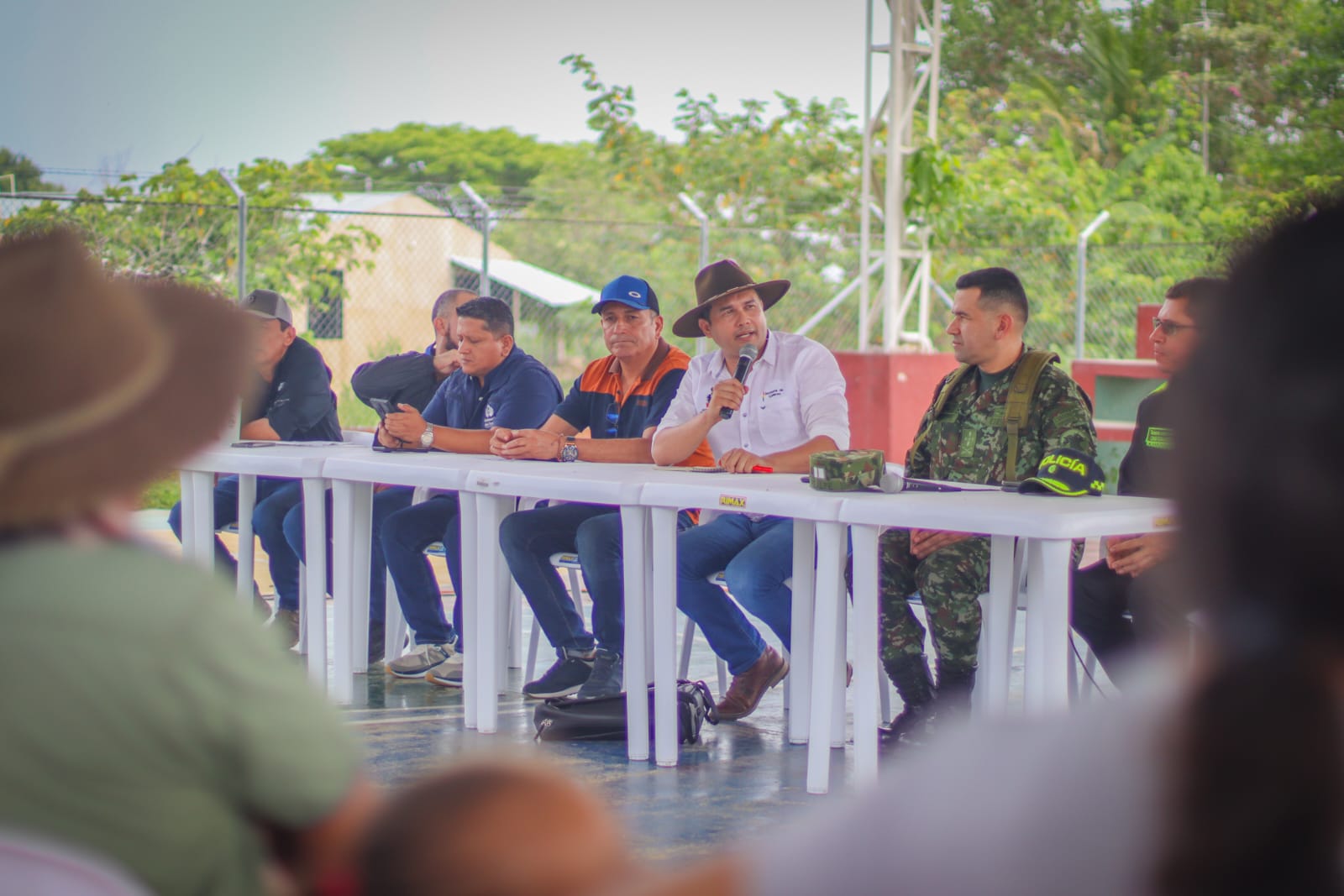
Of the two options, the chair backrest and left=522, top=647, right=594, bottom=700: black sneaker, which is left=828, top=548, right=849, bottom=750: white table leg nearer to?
left=522, top=647, right=594, bottom=700: black sneaker

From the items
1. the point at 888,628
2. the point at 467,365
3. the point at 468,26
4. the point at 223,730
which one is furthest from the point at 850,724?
the point at 468,26

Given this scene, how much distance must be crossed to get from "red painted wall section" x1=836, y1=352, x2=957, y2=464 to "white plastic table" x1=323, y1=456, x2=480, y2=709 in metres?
6.18

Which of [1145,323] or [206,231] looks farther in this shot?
[206,231]

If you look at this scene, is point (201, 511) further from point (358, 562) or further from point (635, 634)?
point (635, 634)

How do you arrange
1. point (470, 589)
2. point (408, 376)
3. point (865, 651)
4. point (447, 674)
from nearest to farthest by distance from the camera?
point (865, 651) → point (470, 589) → point (447, 674) → point (408, 376)

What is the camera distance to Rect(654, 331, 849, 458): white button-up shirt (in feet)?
14.2

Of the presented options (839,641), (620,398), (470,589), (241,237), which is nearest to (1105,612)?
(839,641)

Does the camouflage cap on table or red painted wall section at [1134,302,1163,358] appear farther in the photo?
red painted wall section at [1134,302,1163,358]

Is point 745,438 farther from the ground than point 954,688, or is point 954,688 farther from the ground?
point 745,438

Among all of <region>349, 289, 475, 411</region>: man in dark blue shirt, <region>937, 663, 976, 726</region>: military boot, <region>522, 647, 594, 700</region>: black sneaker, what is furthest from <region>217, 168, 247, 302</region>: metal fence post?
<region>937, 663, 976, 726</region>: military boot

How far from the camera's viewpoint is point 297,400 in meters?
5.34

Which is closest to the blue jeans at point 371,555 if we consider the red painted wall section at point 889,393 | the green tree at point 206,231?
the green tree at point 206,231

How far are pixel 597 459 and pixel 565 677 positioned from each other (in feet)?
2.19

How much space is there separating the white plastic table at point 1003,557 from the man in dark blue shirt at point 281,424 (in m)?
2.56
